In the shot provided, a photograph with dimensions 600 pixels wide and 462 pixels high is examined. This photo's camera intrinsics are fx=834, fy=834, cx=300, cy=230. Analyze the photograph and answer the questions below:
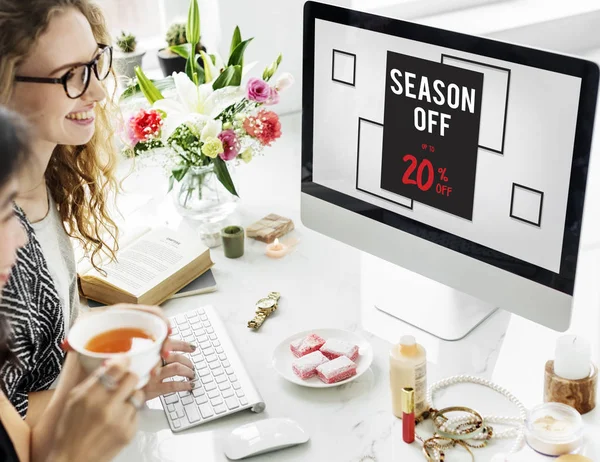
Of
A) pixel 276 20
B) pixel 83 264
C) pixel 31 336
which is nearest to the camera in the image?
pixel 31 336

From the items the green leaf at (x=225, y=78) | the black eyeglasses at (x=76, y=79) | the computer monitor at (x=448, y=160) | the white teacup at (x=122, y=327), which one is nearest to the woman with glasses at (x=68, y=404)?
the white teacup at (x=122, y=327)

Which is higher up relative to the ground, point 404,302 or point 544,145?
point 544,145

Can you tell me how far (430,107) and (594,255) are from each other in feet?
1.94

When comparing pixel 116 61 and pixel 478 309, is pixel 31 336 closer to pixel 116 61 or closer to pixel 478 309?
pixel 478 309

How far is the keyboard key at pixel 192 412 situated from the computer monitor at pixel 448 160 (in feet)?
1.36

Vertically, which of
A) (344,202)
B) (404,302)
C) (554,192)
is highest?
(554,192)

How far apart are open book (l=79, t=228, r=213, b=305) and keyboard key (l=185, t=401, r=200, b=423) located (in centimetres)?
29

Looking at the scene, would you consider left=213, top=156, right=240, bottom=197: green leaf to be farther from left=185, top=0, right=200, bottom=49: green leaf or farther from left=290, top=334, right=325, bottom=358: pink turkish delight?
left=290, top=334, right=325, bottom=358: pink turkish delight

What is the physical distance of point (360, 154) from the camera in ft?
4.75

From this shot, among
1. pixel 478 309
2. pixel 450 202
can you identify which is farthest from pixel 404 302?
pixel 450 202

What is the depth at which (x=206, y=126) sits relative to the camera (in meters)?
1.66

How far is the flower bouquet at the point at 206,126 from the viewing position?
166 centimetres

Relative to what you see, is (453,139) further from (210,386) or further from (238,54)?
(238,54)

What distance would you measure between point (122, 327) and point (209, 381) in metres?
0.36
